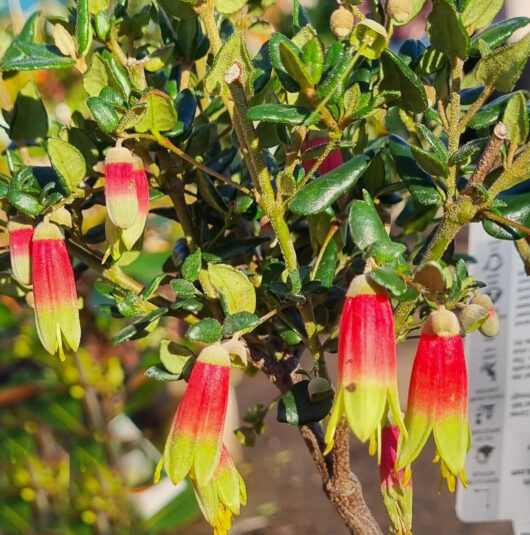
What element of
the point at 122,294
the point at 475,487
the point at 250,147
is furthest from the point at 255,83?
the point at 475,487

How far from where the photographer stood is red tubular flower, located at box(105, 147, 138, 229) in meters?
0.53

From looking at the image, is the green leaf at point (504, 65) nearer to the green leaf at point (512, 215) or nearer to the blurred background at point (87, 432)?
the green leaf at point (512, 215)

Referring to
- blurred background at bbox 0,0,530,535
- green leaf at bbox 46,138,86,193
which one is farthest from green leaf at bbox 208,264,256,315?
blurred background at bbox 0,0,530,535

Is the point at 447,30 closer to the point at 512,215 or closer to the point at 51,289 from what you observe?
the point at 512,215

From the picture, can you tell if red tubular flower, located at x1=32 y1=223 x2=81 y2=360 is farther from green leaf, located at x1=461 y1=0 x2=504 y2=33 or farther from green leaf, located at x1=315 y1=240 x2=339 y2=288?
green leaf, located at x1=461 y1=0 x2=504 y2=33

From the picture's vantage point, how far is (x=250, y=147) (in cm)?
53

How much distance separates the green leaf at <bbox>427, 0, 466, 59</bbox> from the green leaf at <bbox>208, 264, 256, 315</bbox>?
0.64ft

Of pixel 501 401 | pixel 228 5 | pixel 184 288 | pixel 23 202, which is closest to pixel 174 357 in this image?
pixel 184 288

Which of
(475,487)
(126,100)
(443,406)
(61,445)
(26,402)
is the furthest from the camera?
(61,445)

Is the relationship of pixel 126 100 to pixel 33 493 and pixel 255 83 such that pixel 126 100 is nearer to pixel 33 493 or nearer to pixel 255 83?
pixel 255 83

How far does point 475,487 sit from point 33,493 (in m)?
1.24

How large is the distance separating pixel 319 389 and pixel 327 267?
0.29ft

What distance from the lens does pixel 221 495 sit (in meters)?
0.51

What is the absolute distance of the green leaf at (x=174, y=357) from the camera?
560mm
